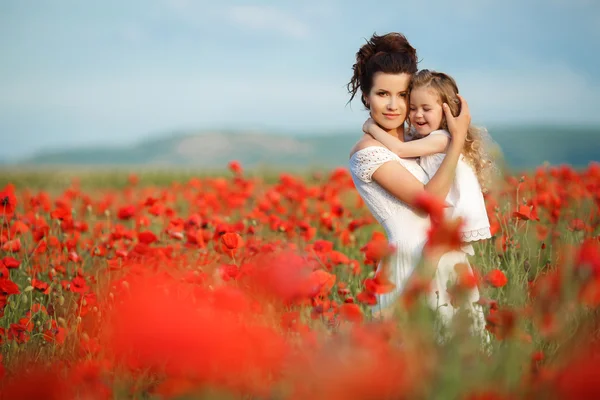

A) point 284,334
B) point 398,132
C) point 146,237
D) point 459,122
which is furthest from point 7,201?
point 459,122

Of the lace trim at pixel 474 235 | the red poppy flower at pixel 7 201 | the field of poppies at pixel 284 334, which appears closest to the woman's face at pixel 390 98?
the lace trim at pixel 474 235

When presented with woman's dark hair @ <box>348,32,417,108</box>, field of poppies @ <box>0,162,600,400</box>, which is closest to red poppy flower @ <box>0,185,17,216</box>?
field of poppies @ <box>0,162,600,400</box>

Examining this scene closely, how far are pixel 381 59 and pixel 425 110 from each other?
32 cm

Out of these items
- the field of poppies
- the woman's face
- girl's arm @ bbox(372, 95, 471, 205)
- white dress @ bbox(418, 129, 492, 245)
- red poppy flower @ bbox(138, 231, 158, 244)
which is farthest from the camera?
red poppy flower @ bbox(138, 231, 158, 244)

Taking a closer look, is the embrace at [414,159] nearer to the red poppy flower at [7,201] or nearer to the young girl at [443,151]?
the young girl at [443,151]

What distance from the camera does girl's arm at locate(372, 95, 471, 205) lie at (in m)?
2.42

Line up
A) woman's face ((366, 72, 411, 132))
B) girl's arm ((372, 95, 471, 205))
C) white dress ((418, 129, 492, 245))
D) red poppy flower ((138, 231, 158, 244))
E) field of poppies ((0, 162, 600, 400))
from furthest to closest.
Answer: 1. red poppy flower ((138, 231, 158, 244))
2. woman's face ((366, 72, 411, 132))
3. white dress ((418, 129, 492, 245))
4. girl's arm ((372, 95, 471, 205))
5. field of poppies ((0, 162, 600, 400))

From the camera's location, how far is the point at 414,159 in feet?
9.00

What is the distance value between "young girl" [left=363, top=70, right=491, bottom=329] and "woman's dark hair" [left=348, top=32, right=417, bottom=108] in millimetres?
97

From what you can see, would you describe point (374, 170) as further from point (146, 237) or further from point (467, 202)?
point (146, 237)

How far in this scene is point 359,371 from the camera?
92 cm

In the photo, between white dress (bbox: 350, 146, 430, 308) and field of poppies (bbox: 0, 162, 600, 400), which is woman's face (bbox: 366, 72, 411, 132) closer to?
white dress (bbox: 350, 146, 430, 308)

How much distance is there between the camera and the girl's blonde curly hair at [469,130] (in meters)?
2.60

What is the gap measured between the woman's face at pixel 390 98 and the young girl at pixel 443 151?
0.12 feet
